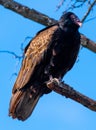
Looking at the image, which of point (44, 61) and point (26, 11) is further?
point (44, 61)

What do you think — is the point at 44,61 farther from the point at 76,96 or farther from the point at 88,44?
the point at 76,96

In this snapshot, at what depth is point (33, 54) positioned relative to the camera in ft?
16.9

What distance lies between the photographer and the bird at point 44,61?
15.5 ft

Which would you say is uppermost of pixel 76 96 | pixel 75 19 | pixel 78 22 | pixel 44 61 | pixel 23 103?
pixel 75 19

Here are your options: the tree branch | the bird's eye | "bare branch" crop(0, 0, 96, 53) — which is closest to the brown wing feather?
the bird's eye

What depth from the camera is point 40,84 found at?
15.8ft

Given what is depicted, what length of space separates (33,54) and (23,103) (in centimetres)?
68

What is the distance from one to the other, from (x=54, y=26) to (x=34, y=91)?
2.67ft

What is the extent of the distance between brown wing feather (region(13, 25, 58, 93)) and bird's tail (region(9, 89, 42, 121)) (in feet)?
0.35

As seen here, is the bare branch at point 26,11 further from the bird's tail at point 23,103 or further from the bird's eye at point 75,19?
the bird's tail at point 23,103

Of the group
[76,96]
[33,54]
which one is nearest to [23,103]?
[33,54]

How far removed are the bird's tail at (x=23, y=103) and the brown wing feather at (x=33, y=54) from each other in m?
0.11

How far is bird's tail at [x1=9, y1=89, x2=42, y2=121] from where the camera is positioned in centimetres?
460

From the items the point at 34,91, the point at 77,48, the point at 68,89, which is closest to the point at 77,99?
the point at 68,89
